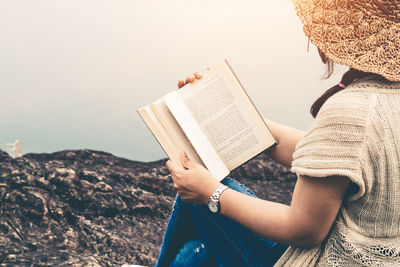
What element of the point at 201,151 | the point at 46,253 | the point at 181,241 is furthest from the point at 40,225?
the point at 201,151

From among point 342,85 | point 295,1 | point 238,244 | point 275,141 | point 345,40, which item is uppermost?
point 295,1

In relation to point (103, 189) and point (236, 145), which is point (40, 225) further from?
point (236, 145)

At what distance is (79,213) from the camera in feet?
7.97

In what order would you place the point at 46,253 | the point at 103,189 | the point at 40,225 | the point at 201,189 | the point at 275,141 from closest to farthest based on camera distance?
the point at 201,189 < the point at 275,141 < the point at 46,253 < the point at 40,225 < the point at 103,189

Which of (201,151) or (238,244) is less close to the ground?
(201,151)

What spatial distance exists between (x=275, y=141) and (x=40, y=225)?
142 centimetres

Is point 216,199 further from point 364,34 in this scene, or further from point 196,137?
point 364,34

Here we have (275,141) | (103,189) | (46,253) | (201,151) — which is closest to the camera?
(201,151)

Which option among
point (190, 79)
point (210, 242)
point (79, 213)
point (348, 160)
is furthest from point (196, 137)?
point (79, 213)

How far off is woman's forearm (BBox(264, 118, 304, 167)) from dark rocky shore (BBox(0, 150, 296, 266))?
39.9 inches

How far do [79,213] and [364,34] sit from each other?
6.13 ft

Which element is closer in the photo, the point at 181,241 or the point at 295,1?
the point at 295,1

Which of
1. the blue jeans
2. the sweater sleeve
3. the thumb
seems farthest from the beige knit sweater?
the thumb

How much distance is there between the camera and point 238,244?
1234 mm
